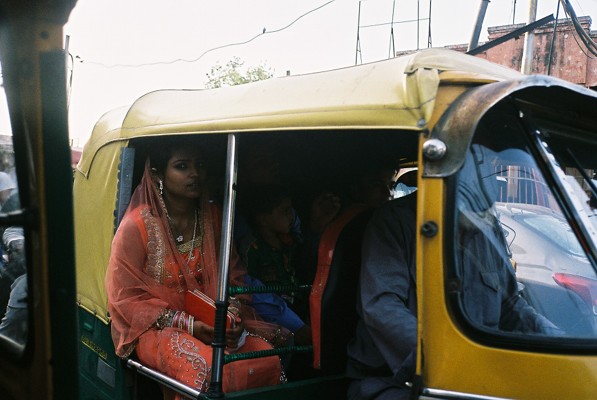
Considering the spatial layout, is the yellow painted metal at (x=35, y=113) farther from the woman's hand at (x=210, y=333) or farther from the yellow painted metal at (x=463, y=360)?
the woman's hand at (x=210, y=333)

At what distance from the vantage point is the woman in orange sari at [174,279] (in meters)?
2.68

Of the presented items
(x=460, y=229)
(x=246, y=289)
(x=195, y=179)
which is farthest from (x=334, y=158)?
(x=460, y=229)

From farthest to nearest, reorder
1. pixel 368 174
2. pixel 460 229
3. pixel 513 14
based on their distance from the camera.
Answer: pixel 513 14 < pixel 368 174 < pixel 460 229

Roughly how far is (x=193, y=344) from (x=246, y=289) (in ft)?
1.43

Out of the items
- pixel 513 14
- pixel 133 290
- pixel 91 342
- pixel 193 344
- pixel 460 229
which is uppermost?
pixel 513 14

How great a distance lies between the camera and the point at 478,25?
740 centimetres

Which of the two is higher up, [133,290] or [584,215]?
[584,215]

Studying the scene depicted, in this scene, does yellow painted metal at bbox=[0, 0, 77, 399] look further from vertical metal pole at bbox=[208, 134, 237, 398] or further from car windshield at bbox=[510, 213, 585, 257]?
car windshield at bbox=[510, 213, 585, 257]

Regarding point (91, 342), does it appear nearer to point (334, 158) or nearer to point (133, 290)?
point (133, 290)

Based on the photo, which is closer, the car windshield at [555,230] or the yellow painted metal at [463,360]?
the yellow painted metal at [463,360]

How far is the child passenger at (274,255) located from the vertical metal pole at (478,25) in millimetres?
4484

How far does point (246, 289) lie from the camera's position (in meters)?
2.51

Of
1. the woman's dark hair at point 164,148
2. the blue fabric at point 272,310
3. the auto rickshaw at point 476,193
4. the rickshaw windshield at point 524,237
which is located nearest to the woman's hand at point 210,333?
the auto rickshaw at point 476,193

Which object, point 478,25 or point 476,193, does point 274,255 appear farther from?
point 478,25
